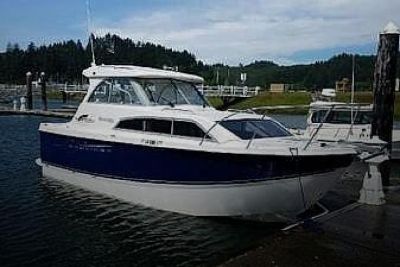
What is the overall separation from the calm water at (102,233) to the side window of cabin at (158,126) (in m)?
1.90

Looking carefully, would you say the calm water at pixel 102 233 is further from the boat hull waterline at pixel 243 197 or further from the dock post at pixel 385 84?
the dock post at pixel 385 84

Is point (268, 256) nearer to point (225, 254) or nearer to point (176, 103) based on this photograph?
point (225, 254)

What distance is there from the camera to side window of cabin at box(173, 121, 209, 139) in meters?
11.4

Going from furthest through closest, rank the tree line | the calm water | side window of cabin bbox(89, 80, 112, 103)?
the tree line
side window of cabin bbox(89, 80, 112, 103)
the calm water

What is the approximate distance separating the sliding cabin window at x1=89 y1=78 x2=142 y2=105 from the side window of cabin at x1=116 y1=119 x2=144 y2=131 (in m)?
0.71

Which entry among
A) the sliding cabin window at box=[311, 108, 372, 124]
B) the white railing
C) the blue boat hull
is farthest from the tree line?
the blue boat hull

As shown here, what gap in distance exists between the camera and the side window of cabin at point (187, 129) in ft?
37.5

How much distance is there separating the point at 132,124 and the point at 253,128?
10.2ft

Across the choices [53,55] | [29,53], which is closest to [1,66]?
[29,53]

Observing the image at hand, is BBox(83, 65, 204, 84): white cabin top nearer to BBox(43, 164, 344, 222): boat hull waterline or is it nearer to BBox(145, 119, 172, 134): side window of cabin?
BBox(145, 119, 172, 134): side window of cabin

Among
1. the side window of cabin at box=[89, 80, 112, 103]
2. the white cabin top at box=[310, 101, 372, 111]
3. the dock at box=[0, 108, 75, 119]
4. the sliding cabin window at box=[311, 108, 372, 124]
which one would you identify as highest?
the side window of cabin at box=[89, 80, 112, 103]

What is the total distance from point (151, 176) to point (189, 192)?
1.09 meters

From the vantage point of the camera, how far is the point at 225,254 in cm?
957

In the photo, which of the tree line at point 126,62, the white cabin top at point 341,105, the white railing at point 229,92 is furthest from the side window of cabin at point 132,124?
the tree line at point 126,62
